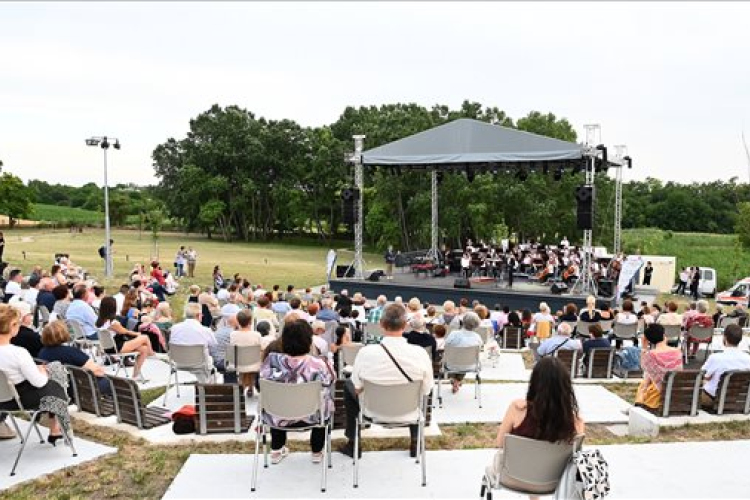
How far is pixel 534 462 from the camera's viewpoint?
10.5 feet

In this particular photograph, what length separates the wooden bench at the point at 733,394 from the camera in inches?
225

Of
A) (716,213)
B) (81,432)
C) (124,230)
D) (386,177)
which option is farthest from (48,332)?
(716,213)

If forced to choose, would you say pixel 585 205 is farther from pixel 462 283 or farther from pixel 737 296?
pixel 737 296

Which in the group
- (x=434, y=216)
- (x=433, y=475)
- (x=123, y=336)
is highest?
(x=434, y=216)

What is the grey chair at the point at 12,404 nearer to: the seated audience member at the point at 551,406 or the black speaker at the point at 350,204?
the seated audience member at the point at 551,406

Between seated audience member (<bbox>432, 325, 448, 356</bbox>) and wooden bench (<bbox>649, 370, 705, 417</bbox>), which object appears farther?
seated audience member (<bbox>432, 325, 448, 356</bbox>)

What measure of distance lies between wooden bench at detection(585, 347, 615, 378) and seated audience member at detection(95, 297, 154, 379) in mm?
5449

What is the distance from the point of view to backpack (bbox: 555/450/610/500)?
10.1 feet

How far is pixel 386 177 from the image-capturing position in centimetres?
3716

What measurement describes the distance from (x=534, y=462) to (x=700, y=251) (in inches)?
1618

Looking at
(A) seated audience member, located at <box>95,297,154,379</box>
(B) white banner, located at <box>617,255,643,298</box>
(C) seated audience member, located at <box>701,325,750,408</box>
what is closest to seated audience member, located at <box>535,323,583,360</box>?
(C) seated audience member, located at <box>701,325,750,408</box>

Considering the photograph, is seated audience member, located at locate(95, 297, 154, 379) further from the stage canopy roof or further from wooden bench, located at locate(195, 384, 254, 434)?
the stage canopy roof

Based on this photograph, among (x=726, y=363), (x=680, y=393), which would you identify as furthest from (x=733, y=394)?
(x=680, y=393)

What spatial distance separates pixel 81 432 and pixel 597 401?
516 centimetres
